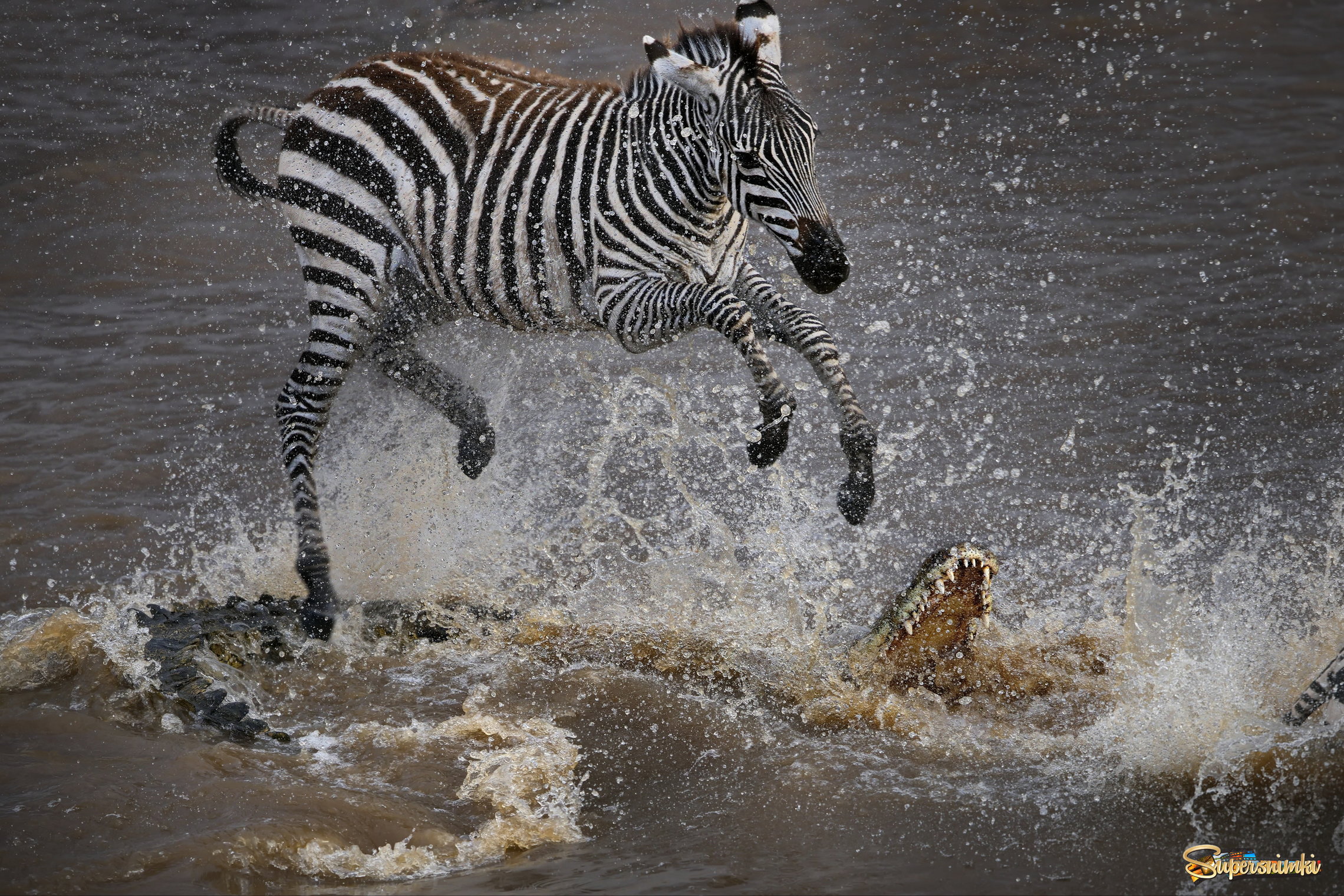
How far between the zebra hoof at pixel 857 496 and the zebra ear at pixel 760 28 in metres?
1.44

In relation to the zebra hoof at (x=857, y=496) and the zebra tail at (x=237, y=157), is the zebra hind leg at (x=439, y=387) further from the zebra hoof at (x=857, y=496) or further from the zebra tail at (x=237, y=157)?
the zebra hoof at (x=857, y=496)

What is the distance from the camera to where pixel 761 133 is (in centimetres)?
383

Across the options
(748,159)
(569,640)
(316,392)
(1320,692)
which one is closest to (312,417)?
(316,392)

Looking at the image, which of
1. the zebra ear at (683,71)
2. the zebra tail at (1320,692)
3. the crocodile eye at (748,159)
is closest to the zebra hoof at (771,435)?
the crocodile eye at (748,159)

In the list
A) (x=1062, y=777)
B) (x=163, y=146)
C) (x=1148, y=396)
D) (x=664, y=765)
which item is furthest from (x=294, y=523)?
(x=163, y=146)

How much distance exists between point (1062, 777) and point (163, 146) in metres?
9.23

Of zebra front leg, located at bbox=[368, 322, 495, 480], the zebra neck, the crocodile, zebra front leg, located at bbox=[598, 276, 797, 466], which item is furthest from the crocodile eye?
zebra front leg, located at bbox=[368, 322, 495, 480]

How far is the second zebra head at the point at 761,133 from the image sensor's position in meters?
3.76

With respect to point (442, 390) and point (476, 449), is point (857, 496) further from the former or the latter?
point (442, 390)

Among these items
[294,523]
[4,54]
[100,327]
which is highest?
[4,54]

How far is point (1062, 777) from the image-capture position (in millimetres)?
3328

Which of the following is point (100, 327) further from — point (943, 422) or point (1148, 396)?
point (1148, 396)

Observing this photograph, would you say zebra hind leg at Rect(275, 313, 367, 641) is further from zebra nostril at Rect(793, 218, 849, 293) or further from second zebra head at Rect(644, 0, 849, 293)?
zebra nostril at Rect(793, 218, 849, 293)

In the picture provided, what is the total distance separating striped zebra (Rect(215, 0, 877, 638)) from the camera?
390cm
